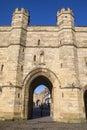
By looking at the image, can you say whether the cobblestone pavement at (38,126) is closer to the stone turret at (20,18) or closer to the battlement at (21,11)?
the stone turret at (20,18)

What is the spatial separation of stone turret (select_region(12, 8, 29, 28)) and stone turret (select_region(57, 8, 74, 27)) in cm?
362

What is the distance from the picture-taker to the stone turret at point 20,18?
1580 cm

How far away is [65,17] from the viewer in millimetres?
16156

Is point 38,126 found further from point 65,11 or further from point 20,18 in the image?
point 65,11

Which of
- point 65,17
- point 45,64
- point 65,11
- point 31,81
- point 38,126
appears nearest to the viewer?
point 38,126

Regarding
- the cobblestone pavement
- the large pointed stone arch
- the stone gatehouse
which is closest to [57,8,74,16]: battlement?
the stone gatehouse

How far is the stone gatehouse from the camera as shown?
12.8 m

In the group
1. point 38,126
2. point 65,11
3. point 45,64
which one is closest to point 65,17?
point 65,11

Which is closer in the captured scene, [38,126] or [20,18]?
[38,126]

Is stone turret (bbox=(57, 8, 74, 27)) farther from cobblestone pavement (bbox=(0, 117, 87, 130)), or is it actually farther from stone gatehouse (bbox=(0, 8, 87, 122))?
cobblestone pavement (bbox=(0, 117, 87, 130))

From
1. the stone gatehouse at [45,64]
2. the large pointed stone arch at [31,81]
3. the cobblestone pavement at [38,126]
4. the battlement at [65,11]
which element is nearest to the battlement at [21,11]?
the stone gatehouse at [45,64]

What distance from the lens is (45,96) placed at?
125 feet

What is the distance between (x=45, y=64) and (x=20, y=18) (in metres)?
5.78

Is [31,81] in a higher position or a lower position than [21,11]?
lower
